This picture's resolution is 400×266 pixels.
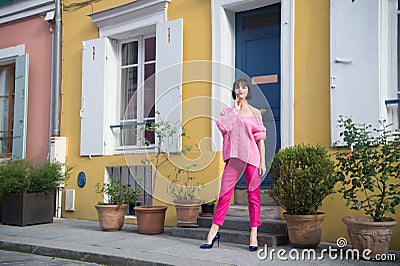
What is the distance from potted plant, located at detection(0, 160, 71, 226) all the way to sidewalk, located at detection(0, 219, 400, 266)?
340 mm

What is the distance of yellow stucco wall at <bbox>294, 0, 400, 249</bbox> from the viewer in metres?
6.05

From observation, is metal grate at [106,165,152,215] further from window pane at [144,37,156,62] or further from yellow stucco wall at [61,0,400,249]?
window pane at [144,37,156,62]

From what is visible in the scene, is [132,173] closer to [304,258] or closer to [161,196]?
[161,196]

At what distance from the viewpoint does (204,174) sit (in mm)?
7133

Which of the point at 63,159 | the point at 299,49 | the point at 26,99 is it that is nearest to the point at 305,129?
the point at 299,49

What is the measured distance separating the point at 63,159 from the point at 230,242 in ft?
12.8

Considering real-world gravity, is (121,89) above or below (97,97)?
above

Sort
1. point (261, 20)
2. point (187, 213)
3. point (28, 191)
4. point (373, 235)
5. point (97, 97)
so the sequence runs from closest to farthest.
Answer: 1. point (373, 235)
2. point (187, 213)
3. point (261, 20)
4. point (28, 191)
5. point (97, 97)

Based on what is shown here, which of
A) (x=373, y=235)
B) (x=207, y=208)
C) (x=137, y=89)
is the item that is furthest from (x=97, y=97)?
(x=373, y=235)

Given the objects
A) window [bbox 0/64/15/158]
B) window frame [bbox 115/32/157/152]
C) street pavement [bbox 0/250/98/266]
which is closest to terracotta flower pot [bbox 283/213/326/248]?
street pavement [bbox 0/250/98/266]

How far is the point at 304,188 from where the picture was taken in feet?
17.5

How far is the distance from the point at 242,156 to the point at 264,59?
202 centimetres

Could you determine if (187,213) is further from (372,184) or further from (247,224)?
(372,184)

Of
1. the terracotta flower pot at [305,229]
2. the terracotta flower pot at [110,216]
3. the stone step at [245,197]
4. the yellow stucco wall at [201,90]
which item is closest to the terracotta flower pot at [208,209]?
the yellow stucco wall at [201,90]
